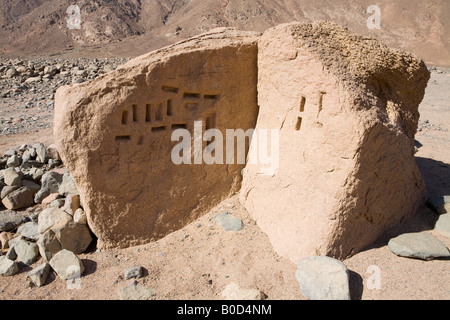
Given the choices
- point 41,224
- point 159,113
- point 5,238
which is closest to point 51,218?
point 41,224

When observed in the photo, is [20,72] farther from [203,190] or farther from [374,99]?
[374,99]

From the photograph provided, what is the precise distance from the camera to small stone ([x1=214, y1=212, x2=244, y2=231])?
3.20 m

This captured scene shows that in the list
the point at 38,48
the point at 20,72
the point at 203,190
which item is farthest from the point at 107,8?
the point at 203,190

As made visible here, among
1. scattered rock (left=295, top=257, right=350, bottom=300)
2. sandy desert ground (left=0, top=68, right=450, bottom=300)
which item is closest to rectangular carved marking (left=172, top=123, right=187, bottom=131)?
sandy desert ground (left=0, top=68, right=450, bottom=300)

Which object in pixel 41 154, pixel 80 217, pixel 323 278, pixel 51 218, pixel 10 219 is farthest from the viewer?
pixel 41 154

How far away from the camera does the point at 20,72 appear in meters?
13.6

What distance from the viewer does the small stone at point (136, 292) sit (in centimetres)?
261

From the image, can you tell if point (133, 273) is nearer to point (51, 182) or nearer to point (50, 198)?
point (50, 198)

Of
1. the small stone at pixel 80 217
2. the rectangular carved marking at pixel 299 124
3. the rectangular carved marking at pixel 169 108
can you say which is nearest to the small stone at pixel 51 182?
the small stone at pixel 80 217

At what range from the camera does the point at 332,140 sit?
2648 millimetres

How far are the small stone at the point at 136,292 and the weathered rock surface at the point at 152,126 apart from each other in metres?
0.53

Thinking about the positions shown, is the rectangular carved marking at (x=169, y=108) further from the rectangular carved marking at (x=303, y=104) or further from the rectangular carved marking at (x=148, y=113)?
the rectangular carved marking at (x=303, y=104)

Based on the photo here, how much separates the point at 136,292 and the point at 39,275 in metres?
0.80

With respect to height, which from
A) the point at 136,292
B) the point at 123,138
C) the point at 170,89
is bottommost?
the point at 136,292
